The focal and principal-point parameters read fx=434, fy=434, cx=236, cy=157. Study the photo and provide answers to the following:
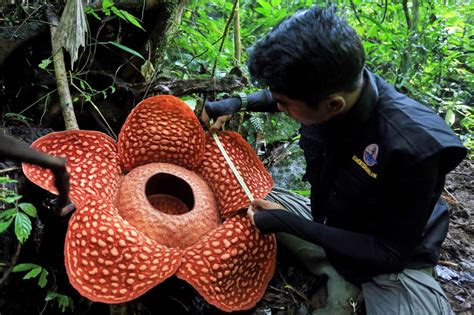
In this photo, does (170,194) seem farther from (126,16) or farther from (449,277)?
(449,277)

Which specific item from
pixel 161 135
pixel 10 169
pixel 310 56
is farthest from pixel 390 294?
pixel 10 169

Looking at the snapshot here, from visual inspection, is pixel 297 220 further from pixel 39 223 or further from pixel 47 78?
pixel 47 78

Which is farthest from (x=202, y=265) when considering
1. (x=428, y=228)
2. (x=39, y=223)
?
(x=428, y=228)

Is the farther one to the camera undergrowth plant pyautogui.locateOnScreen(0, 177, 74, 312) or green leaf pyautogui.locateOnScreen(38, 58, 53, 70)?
green leaf pyautogui.locateOnScreen(38, 58, 53, 70)

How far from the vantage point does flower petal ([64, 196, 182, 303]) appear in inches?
70.8

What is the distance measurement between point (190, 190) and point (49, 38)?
1.27m

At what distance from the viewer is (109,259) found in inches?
72.9

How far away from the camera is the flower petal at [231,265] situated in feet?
6.42

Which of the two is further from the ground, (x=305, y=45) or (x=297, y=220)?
(x=305, y=45)

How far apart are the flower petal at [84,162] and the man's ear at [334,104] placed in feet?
3.74

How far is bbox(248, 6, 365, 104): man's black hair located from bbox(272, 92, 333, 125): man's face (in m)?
0.04

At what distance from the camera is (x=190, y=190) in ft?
7.82

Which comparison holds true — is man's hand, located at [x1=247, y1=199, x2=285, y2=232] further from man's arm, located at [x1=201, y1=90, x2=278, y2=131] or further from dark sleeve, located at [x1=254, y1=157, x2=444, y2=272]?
man's arm, located at [x1=201, y1=90, x2=278, y2=131]

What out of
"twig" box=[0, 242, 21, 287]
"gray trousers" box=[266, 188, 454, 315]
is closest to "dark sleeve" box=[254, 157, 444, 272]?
"gray trousers" box=[266, 188, 454, 315]
